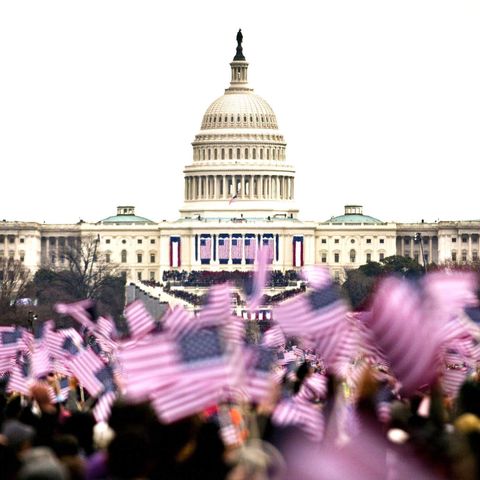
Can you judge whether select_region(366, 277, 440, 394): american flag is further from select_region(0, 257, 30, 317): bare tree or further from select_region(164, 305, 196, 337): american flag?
select_region(0, 257, 30, 317): bare tree

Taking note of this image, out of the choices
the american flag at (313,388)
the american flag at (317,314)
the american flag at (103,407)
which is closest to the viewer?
the american flag at (317,314)

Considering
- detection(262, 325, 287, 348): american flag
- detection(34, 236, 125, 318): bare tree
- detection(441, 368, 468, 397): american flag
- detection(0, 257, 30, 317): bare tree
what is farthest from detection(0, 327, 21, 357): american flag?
detection(34, 236, 125, 318): bare tree

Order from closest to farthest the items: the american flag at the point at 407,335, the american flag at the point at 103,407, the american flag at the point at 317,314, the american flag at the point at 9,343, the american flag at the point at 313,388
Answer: the american flag at the point at 407,335, the american flag at the point at 317,314, the american flag at the point at 103,407, the american flag at the point at 313,388, the american flag at the point at 9,343

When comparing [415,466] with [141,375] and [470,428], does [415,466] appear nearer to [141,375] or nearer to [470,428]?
[470,428]

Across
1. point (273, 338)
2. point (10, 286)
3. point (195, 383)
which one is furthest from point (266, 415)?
point (10, 286)

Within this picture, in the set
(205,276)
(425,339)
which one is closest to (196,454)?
(425,339)

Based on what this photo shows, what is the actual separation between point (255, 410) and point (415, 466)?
3961mm

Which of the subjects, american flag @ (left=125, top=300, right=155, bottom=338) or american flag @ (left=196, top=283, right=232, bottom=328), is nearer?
american flag @ (left=196, top=283, right=232, bottom=328)

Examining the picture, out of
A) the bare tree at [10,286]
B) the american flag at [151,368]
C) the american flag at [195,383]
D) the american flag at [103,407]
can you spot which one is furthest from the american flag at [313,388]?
the bare tree at [10,286]

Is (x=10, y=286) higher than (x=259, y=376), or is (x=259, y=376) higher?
(x=10, y=286)

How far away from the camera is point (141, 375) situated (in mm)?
18891

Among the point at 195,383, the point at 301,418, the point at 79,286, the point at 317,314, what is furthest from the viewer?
the point at 79,286

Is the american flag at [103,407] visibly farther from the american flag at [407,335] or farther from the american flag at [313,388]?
the american flag at [407,335]

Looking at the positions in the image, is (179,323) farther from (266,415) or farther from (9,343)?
(9,343)
